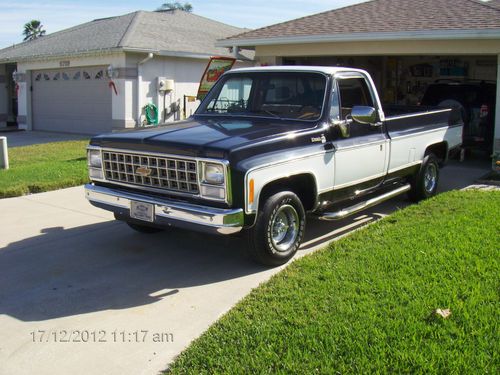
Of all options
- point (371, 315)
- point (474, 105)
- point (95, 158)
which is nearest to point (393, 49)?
point (474, 105)

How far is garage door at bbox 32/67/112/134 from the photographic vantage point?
757 inches

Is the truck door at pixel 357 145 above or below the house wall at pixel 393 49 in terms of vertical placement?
below

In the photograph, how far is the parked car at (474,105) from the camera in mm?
12797

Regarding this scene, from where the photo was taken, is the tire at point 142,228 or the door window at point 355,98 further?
the tire at point 142,228

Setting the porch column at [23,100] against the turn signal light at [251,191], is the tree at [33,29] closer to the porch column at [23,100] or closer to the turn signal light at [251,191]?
the porch column at [23,100]

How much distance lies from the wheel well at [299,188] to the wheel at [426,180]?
288 cm

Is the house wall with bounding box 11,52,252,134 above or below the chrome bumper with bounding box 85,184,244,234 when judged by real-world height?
above

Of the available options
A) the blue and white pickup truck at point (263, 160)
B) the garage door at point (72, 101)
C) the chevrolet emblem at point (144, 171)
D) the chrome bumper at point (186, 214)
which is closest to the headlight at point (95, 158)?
the blue and white pickup truck at point (263, 160)

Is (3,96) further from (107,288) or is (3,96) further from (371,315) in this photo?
(371,315)

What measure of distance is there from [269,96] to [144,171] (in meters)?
1.90

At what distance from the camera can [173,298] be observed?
4988mm

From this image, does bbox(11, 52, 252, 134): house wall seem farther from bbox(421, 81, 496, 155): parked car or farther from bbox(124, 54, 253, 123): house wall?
bbox(421, 81, 496, 155): parked car

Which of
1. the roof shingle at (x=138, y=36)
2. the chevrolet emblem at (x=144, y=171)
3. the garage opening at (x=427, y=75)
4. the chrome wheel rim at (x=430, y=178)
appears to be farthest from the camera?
the roof shingle at (x=138, y=36)

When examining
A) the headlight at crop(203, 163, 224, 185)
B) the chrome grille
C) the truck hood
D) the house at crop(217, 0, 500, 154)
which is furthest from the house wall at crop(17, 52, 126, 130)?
the headlight at crop(203, 163, 224, 185)
